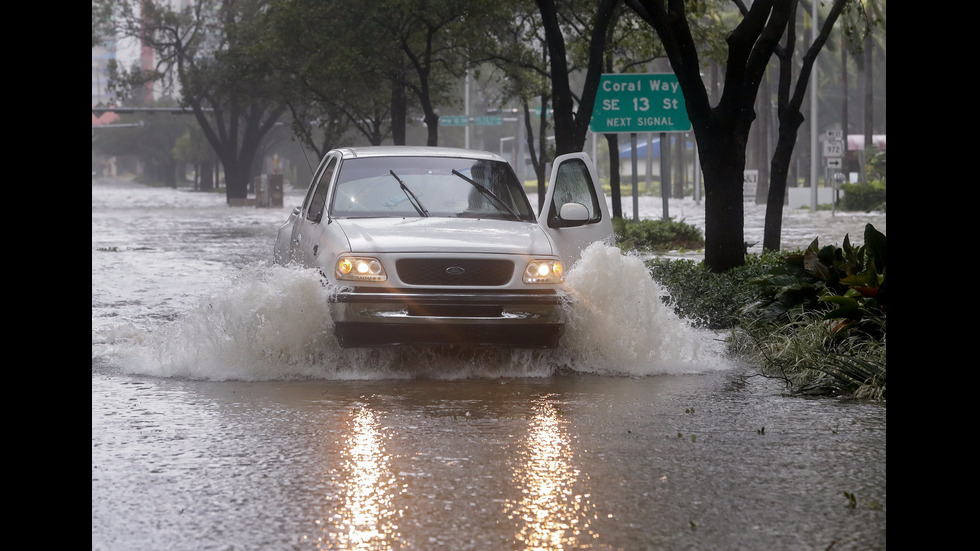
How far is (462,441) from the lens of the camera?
23.2ft

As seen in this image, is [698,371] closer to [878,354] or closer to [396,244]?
[878,354]

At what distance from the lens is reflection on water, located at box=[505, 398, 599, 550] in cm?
509

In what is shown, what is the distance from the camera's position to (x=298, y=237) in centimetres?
1098

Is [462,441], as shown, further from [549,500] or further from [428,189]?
[428,189]

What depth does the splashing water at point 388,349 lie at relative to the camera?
9.46 metres

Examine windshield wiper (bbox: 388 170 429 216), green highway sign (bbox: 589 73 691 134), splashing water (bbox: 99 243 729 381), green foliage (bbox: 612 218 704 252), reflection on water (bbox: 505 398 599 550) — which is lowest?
reflection on water (bbox: 505 398 599 550)

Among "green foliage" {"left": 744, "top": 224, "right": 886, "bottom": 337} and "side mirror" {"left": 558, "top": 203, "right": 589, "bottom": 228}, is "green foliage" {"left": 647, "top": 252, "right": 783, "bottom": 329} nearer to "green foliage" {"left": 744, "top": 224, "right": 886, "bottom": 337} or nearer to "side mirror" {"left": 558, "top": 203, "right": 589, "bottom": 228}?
"green foliage" {"left": 744, "top": 224, "right": 886, "bottom": 337}

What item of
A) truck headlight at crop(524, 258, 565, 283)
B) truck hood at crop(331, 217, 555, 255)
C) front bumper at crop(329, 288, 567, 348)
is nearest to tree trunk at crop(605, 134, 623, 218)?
truck hood at crop(331, 217, 555, 255)

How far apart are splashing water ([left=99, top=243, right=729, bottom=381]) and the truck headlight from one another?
0.49 ft

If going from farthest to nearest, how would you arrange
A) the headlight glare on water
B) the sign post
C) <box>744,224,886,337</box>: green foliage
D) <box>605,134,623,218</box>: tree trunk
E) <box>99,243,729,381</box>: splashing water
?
<box>605,134,623,218</box>: tree trunk, the sign post, <box>744,224,886,337</box>: green foliage, <box>99,243,729,381</box>: splashing water, the headlight glare on water

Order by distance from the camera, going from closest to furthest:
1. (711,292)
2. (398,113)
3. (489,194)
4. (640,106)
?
1. (489,194)
2. (711,292)
3. (640,106)
4. (398,113)

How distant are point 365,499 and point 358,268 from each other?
146 inches

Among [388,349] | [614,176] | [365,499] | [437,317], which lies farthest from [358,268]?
[614,176]
